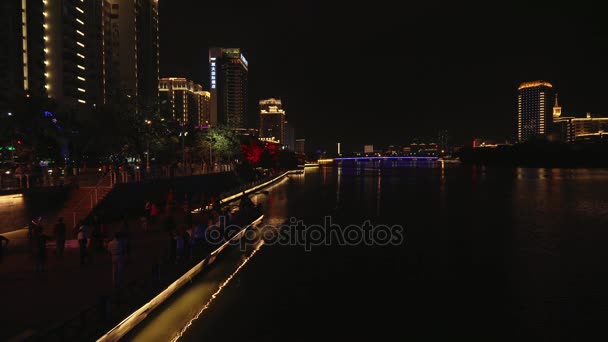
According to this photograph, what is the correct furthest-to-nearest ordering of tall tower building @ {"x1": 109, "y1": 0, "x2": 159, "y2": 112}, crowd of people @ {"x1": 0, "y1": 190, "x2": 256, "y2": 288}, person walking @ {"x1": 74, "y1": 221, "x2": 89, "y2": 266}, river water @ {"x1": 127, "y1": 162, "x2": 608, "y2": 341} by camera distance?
tall tower building @ {"x1": 109, "y1": 0, "x2": 159, "y2": 112} → person walking @ {"x1": 74, "y1": 221, "x2": 89, "y2": 266} → river water @ {"x1": 127, "y1": 162, "x2": 608, "y2": 341} → crowd of people @ {"x1": 0, "y1": 190, "x2": 256, "y2": 288}

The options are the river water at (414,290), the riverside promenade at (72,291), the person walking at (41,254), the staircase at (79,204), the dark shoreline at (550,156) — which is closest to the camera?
the riverside promenade at (72,291)

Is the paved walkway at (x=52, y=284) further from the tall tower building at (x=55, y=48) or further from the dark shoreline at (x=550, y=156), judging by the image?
the dark shoreline at (x=550, y=156)

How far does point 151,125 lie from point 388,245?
29585 millimetres

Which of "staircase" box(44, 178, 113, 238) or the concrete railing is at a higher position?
"staircase" box(44, 178, 113, 238)

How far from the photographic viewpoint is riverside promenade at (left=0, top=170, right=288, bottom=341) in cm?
1022

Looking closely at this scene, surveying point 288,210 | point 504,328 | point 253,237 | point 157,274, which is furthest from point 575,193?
point 157,274

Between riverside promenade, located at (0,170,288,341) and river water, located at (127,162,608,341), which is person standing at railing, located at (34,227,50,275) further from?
river water, located at (127,162,608,341)

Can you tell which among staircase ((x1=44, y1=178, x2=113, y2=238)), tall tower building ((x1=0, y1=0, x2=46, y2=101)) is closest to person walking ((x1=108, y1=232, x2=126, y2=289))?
staircase ((x1=44, y1=178, x2=113, y2=238))

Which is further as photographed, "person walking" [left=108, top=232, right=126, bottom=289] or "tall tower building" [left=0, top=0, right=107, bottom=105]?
"tall tower building" [left=0, top=0, right=107, bottom=105]

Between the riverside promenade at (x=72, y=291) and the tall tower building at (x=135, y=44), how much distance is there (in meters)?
102

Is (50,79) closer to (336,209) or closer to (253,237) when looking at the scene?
(336,209)

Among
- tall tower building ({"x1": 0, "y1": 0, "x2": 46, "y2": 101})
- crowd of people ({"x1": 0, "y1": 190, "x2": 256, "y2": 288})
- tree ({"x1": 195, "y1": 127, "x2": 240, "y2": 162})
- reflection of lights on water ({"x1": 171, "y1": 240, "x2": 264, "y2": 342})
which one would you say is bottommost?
reflection of lights on water ({"x1": 171, "y1": 240, "x2": 264, "y2": 342})

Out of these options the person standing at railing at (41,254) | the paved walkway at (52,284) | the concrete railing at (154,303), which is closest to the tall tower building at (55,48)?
the paved walkway at (52,284)

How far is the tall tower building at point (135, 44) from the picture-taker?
4857 inches
